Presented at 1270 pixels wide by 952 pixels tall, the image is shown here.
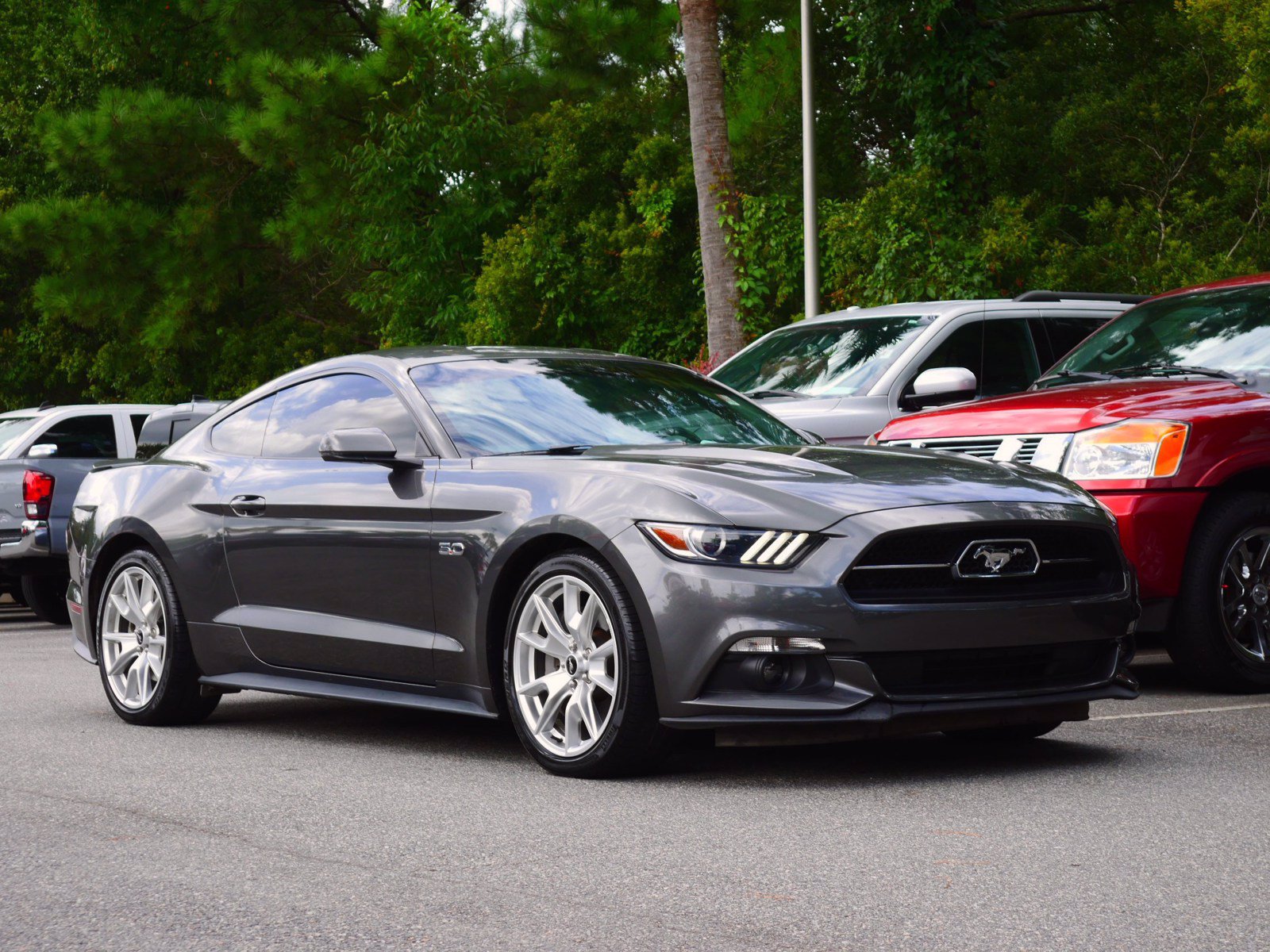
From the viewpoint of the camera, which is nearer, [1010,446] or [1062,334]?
[1010,446]

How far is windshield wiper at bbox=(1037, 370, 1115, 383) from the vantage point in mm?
9219

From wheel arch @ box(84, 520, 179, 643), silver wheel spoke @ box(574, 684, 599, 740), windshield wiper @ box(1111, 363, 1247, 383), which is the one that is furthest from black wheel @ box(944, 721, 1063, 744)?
wheel arch @ box(84, 520, 179, 643)

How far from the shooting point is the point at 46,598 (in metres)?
15.4

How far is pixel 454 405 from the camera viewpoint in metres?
6.90

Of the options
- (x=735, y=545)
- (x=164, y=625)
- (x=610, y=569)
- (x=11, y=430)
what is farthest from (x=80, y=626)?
(x=11, y=430)

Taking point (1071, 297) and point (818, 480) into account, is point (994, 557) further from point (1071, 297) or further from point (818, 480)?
point (1071, 297)

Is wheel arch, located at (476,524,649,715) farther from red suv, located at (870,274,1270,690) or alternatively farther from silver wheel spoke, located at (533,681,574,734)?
red suv, located at (870,274,1270,690)

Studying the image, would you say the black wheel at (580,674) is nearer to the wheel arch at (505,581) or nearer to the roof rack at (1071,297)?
the wheel arch at (505,581)

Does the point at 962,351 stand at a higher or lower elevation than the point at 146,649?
higher

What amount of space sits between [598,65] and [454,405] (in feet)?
79.9

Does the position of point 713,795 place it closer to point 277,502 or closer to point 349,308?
point 277,502

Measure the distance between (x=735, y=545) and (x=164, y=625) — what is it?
317 centimetres

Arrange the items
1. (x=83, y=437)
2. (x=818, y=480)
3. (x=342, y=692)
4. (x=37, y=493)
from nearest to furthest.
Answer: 1. (x=818, y=480)
2. (x=342, y=692)
3. (x=37, y=493)
4. (x=83, y=437)

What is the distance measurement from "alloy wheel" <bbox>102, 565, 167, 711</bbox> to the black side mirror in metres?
1.56
